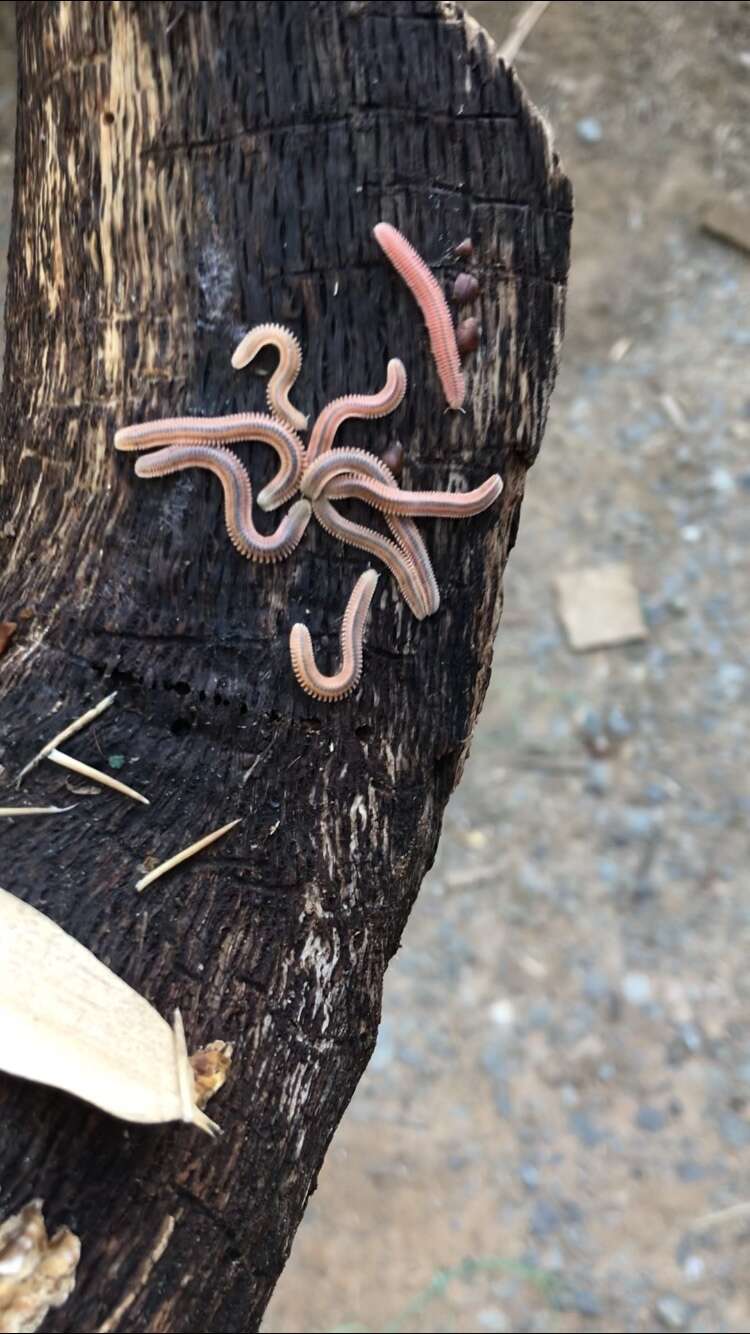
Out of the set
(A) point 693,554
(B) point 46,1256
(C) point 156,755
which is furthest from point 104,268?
(A) point 693,554

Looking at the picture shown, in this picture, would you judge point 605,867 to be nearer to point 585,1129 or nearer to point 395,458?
point 585,1129

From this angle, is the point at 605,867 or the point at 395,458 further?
the point at 605,867

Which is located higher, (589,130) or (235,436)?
(589,130)

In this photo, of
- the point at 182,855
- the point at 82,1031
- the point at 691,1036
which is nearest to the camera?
the point at 82,1031

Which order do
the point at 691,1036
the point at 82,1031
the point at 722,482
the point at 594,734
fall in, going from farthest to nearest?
1. the point at 722,482
2. the point at 594,734
3. the point at 691,1036
4. the point at 82,1031

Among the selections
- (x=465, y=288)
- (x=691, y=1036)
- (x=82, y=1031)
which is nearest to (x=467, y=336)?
(x=465, y=288)

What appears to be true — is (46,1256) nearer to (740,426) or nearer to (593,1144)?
(593,1144)

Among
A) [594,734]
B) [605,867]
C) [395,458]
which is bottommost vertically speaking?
[605,867]
